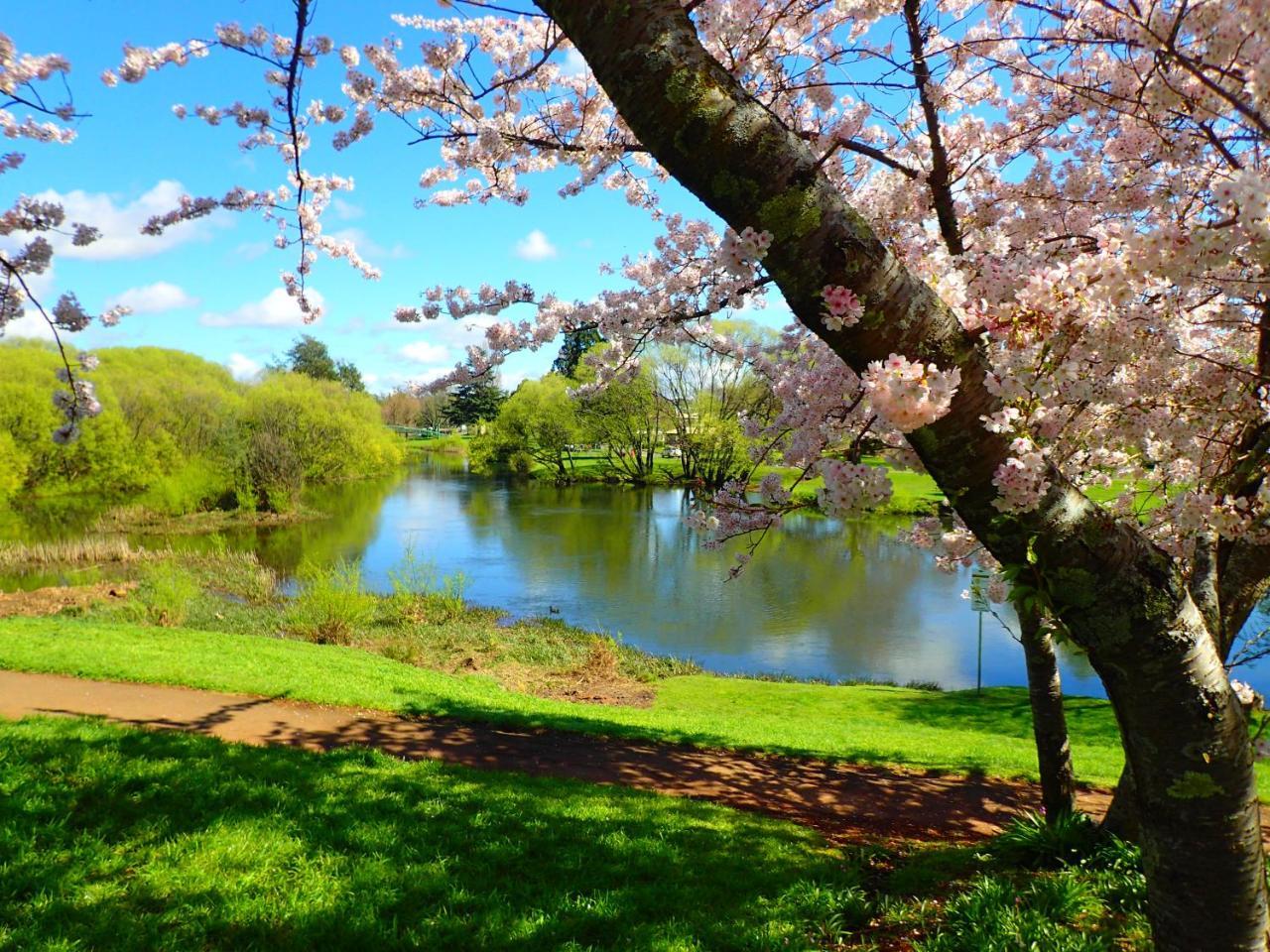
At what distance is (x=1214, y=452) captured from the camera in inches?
141

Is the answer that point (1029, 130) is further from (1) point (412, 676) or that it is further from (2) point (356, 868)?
(1) point (412, 676)

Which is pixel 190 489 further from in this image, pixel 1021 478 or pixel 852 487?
pixel 1021 478

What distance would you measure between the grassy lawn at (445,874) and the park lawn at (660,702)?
3444mm

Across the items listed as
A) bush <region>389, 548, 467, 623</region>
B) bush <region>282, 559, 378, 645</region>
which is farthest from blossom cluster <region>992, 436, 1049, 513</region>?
bush <region>389, 548, 467, 623</region>

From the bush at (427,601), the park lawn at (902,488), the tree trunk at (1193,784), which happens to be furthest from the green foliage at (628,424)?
the tree trunk at (1193,784)

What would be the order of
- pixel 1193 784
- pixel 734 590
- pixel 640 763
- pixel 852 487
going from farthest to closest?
pixel 734 590
pixel 640 763
pixel 852 487
pixel 1193 784

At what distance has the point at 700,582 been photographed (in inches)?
828

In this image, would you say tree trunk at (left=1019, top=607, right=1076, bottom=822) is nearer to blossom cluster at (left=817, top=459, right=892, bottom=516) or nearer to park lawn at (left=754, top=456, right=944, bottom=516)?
park lawn at (left=754, top=456, right=944, bottom=516)

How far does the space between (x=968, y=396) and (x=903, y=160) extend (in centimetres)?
461

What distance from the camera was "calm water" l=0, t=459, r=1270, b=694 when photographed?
15.3 m

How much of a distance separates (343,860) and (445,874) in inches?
19.2

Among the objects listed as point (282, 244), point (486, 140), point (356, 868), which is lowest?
point (356, 868)

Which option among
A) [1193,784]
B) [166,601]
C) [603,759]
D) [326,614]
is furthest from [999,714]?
[166,601]

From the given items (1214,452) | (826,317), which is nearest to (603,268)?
(1214,452)
